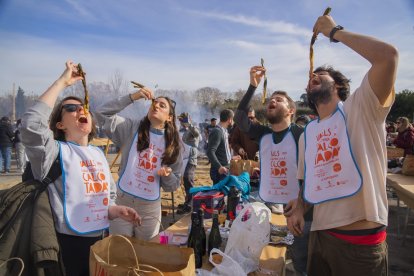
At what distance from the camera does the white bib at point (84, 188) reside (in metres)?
2.07

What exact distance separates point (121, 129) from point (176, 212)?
13.7 ft

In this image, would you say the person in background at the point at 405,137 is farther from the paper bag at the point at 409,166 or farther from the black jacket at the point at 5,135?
the black jacket at the point at 5,135

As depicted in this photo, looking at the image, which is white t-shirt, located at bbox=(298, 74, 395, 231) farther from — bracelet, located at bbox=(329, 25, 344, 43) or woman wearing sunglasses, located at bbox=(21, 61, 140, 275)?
woman wearing sunglasses, located at bbox=(21, 61, 140, 275)

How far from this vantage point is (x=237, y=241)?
2.08 m

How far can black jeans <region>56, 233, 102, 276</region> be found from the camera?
2.05m

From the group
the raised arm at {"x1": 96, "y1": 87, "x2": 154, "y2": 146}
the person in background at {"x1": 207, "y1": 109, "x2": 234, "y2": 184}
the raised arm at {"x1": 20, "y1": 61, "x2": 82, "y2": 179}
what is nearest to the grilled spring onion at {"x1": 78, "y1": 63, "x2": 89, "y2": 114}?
the raised arm at {"x1": 20, "y1": 61, "x2": 82, "y2": 179}

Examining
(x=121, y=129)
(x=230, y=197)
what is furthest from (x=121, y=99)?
(x=230, y=197)

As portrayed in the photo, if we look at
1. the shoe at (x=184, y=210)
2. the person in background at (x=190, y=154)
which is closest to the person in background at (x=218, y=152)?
the person in background at (x=190, y=154)

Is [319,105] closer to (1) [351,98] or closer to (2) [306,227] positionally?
(1) [351,98]

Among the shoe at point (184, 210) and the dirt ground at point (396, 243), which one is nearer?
the dirt ground at point (396, 243)

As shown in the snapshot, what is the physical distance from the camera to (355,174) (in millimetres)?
1854

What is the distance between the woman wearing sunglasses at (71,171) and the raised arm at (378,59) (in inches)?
75.3

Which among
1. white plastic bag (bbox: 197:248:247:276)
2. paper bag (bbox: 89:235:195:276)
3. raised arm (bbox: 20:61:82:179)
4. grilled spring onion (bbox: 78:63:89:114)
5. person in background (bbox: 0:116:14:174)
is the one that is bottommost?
person in background (bbox: 0:116:14:174)

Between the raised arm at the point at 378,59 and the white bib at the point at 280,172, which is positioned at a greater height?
the raised arm at the point at 378,59
